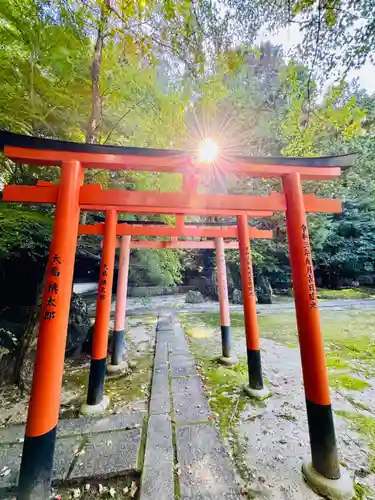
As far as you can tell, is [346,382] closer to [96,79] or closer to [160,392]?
[160,392]

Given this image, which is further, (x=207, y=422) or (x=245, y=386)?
(x=245, y=386)

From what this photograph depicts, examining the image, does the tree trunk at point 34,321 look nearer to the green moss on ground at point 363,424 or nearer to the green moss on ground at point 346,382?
the green moss on ground at point 363,424

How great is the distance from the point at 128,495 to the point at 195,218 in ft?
30.6

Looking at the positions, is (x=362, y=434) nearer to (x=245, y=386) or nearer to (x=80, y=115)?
(x=245, y=386)

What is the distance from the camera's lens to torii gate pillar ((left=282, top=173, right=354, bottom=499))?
2.29m

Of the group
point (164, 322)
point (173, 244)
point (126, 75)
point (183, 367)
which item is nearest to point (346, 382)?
point (183, 367)

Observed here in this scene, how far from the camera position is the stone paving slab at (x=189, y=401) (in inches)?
133

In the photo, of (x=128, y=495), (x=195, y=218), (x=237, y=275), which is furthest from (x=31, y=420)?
(x=237, y=275)

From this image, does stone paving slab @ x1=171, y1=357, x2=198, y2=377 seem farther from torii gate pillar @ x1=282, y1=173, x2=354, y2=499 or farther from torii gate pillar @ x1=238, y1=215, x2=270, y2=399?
torii gate pillar @ x1=282, y1=173, x2=354, y2=499

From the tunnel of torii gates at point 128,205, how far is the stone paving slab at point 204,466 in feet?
2.78

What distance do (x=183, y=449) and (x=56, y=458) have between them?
1431 millimetres

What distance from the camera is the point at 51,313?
2266mm

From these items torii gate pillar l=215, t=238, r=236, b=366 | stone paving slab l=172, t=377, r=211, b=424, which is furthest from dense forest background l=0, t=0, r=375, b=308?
stone paving slab l=172, t=377, r=211, b=424

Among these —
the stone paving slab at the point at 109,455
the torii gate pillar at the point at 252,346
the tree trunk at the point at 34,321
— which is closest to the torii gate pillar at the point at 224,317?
the torii gate pillar at the point at 252,346
